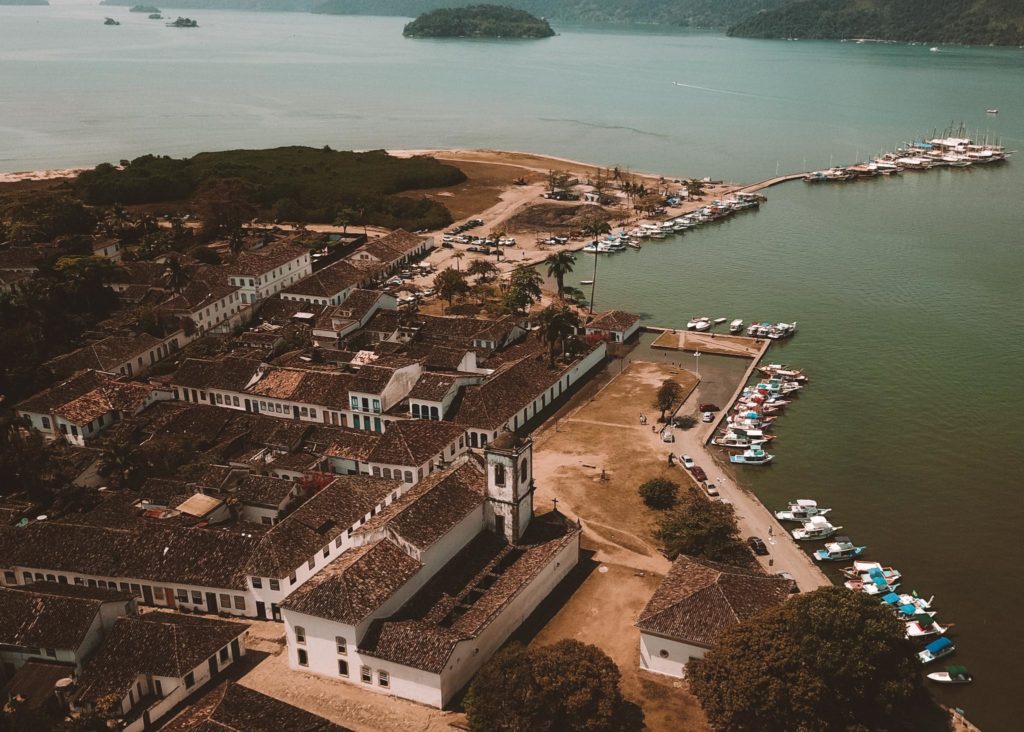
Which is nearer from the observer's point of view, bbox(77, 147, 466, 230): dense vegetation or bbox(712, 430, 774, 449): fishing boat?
bbox(712, 430, 774, 449): fishing boat

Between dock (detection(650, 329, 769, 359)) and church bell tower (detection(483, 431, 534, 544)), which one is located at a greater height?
church bell tower (detection(483, 431, 534, 544))

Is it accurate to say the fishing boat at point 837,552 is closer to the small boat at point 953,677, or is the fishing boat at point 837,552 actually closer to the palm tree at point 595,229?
the small boat at point 953,677

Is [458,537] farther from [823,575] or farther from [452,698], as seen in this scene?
[823,575]

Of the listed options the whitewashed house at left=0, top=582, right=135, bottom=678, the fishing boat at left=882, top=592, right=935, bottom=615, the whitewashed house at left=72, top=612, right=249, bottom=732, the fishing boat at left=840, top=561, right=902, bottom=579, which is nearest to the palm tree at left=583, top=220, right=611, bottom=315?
the fishing boat at left=840, top=561, right=902, bottom=579

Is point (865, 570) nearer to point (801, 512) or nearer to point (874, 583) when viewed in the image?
point (874, 583)

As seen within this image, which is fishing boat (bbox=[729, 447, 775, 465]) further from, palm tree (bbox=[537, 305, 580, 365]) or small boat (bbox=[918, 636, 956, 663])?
small boat (bbox=[918, 636, 956, 663])

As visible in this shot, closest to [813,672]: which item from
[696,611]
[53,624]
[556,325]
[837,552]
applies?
[696,611]

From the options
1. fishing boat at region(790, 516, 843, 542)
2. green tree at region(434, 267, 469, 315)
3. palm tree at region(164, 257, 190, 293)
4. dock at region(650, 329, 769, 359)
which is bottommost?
fishing boat at region(790, 516, 843, 542)
